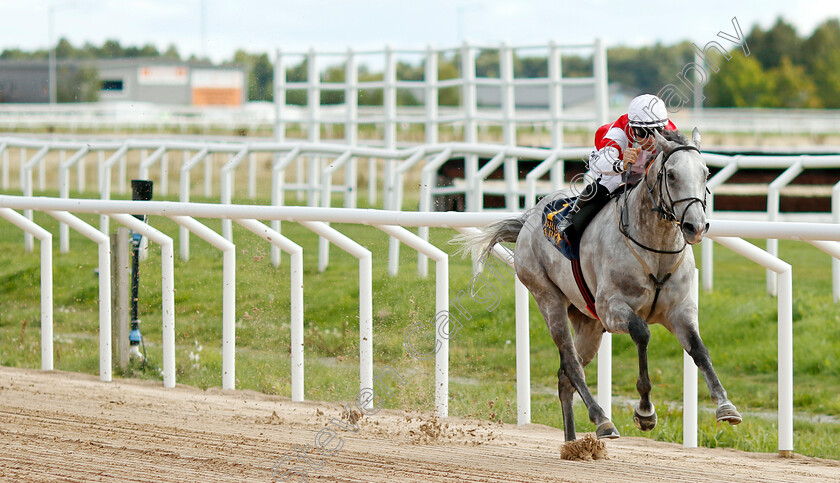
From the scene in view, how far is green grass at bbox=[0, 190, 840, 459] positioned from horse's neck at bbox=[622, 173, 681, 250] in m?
1.51

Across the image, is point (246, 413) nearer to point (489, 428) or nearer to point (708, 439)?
point (489, 428)

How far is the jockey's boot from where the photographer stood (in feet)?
13.0

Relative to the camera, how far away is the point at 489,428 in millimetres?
4797

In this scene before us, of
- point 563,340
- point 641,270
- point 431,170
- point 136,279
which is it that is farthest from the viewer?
point 431,170

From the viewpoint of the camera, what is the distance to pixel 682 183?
129 inches

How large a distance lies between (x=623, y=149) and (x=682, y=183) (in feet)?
2.01

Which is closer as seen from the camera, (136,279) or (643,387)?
(643,387)

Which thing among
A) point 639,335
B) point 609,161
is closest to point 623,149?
point 609,161

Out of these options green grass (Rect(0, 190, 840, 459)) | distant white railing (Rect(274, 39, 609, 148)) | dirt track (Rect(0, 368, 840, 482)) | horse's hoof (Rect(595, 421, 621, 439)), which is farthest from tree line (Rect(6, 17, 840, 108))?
horse's hoof (Rect(595, 421, 621, 439))

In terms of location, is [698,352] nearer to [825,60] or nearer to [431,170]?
[431,170]

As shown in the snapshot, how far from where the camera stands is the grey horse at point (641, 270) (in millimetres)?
3332

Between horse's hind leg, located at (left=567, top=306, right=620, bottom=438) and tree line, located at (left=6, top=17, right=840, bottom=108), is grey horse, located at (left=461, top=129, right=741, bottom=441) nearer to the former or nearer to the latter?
horse's hind leg, located at (left=567, top=306, right=620, bottom=438)

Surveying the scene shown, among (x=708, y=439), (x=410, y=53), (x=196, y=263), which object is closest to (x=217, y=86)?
(x=410, y=53)

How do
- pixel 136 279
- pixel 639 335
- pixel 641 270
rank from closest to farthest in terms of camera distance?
1. pixel 639 335
2. pixel 641 270
3. pixel 136 279
